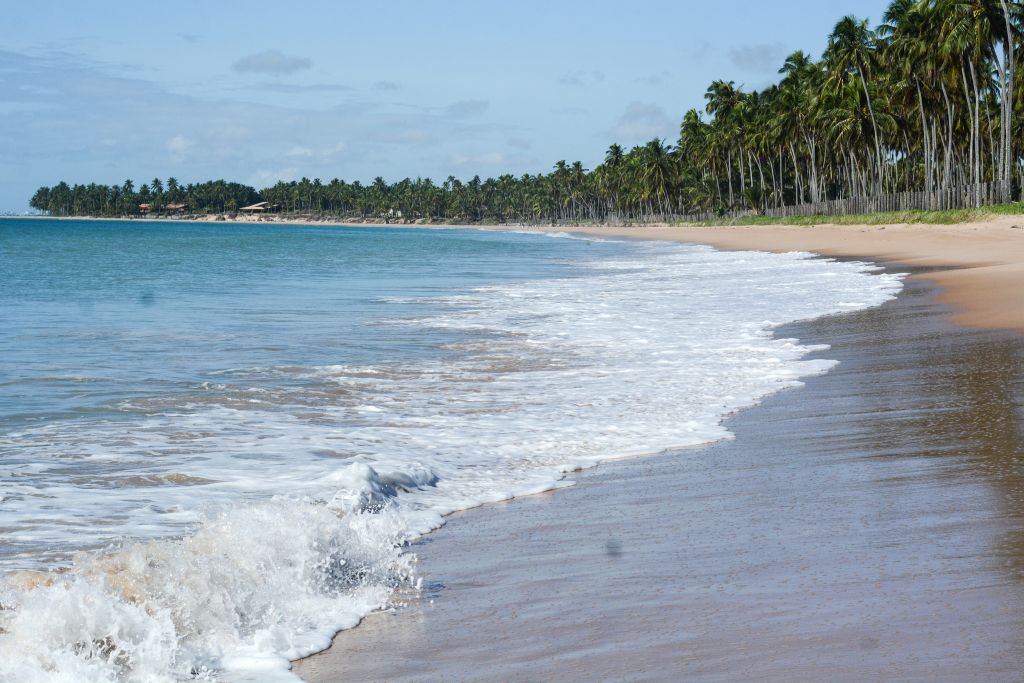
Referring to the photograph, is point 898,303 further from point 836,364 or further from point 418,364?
point 418,364

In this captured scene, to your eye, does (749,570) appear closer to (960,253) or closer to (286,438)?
(286,438)

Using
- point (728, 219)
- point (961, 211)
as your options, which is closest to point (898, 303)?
point (961, 211)

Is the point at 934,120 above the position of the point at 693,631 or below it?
above

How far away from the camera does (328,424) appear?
8500 mm

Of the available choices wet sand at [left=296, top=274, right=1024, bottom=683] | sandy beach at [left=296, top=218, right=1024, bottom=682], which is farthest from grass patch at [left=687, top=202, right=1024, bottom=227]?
wet sand at [left=296, top=274, right=1024, bottom=683]

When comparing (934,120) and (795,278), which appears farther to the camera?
(934,120)

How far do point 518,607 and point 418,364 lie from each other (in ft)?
26.9

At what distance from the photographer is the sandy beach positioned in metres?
3.54

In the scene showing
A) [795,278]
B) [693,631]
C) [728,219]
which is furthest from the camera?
[728,219]

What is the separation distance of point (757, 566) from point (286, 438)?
14.5ft

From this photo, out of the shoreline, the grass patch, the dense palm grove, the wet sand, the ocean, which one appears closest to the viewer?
the wet sand

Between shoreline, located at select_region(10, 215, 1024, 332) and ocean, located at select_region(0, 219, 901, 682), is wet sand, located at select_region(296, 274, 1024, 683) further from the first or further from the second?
shoreline, located at select_region(10, 215, 1024, 332)

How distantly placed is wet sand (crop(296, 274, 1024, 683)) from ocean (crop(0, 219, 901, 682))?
1.17ft

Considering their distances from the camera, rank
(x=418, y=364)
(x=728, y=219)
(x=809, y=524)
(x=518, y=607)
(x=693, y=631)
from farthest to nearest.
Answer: (x=728, y=219) → (x=418, y=364) → (x=809, y=524) → (x=518, y=607) → (x=693, y=631)
